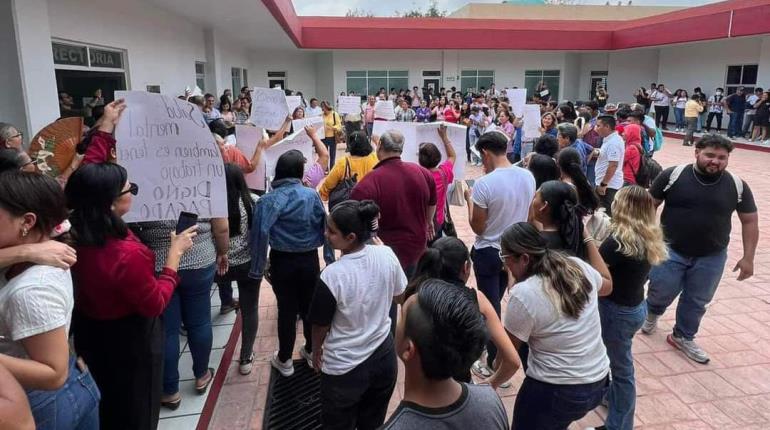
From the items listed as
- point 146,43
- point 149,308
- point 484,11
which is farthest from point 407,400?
point 484,11

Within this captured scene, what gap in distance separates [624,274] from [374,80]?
2342cm

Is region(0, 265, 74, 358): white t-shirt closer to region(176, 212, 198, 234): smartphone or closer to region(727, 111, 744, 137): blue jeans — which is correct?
region(176, 212, 198, 234): smartphone

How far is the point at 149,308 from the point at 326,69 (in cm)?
2433

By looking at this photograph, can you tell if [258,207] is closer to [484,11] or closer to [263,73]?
[263,73]

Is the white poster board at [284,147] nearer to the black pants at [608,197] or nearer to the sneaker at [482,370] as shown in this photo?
the sneaker at [482,370]

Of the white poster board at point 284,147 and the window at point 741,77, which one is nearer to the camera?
the white poster board at point 284,147

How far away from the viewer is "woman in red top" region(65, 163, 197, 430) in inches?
81.9

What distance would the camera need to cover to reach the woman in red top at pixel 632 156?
19.4ft

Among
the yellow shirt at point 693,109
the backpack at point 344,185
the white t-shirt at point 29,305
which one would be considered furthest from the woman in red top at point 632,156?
the yellow shirt at point 693,109

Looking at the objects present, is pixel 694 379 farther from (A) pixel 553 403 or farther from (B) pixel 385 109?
(B) pixel 385 109

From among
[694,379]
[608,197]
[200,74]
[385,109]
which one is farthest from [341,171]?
[200,74]

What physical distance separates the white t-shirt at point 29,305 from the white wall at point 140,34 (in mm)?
5140

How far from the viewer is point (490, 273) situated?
3605 mm

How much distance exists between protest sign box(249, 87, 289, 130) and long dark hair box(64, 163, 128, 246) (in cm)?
337
